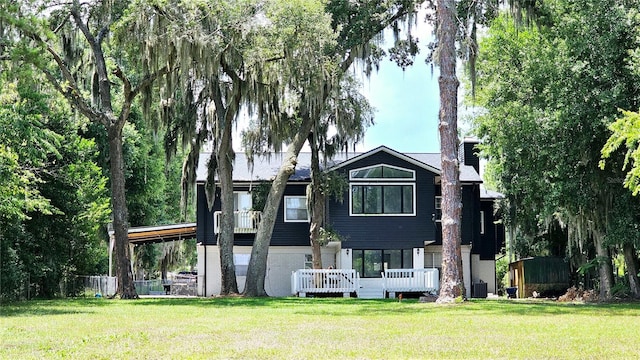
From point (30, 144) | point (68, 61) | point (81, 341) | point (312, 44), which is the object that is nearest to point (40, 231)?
point (68, 61)

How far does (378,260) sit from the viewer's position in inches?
1403

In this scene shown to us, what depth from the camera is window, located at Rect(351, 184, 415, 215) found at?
115 ft

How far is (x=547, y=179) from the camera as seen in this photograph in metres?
26.4

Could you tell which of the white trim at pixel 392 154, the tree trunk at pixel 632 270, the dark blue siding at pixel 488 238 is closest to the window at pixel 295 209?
the white trim at pixel 392 154

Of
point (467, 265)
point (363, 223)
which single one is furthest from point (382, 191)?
point (467, 265)

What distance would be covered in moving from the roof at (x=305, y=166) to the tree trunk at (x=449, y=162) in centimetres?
1163

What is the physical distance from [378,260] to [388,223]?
1.65 metres

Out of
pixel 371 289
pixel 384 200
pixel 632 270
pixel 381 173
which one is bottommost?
pixel 371 289

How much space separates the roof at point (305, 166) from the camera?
34.9 metres

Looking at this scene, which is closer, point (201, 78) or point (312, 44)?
point (312, 44)

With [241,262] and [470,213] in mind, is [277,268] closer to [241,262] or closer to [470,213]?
[241,262]

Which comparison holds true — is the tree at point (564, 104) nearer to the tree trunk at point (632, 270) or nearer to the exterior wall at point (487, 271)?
the tree trunk at point (632, 270)

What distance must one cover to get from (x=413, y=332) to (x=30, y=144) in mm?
11766

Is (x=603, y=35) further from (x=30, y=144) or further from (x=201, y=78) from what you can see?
(x=30, y=144)
